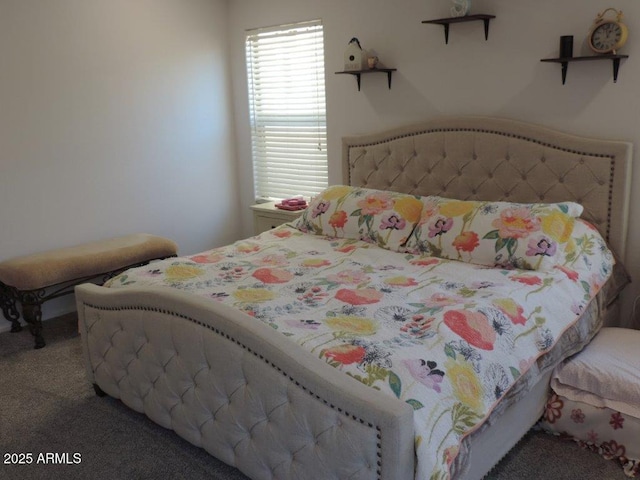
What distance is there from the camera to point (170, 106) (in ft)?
14.6

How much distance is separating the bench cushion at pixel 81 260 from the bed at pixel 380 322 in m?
0.82

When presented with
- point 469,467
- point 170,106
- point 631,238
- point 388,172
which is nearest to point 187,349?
point 469,467

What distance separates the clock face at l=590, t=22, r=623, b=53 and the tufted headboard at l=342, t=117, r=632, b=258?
435mm

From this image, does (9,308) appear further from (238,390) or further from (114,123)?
(238,390)

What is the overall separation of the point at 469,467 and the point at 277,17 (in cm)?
348

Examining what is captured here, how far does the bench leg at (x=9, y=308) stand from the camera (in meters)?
3.61

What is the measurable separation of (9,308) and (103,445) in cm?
165

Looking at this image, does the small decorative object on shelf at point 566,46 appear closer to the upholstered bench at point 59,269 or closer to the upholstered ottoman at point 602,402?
the upholstered ottoman at point 602,402

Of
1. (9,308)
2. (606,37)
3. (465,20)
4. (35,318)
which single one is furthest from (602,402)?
(9,308)

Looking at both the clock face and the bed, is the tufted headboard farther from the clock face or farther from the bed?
the clock face

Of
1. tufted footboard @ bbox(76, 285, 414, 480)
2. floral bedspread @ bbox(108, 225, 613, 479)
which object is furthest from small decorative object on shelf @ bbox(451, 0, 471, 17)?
tufted footboard @ bbox(76, 285, 414, 480)

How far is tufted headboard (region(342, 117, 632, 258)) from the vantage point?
2.92m

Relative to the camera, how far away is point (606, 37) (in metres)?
2.79

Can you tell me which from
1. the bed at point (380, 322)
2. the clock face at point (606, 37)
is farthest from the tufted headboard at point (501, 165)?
the clock face at point (606, 37)
